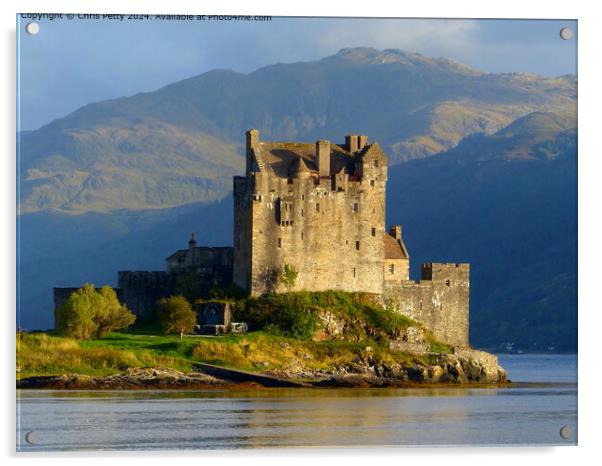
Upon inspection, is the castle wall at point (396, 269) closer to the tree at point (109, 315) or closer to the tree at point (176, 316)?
the tree at point (176, 316)

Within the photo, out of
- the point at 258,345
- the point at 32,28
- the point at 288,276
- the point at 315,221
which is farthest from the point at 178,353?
the point at 32,28

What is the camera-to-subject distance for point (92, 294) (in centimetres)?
8988

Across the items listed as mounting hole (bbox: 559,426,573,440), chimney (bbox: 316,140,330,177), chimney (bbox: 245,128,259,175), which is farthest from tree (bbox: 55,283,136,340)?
mounting hole (bbox: 559,426,573,440)

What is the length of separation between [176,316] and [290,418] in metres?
22.7

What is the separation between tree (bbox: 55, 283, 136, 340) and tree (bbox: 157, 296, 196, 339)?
173 cm

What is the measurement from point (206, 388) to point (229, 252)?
14816mm

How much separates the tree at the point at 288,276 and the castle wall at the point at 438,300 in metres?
5.46

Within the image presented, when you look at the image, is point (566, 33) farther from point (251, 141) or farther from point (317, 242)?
point (317, 242)

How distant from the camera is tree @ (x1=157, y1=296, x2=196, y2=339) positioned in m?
90.2

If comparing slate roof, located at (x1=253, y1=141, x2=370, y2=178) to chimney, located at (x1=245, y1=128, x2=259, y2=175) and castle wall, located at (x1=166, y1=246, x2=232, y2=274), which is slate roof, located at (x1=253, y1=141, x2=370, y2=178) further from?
castle wall, located at (x1=166, y1=246, x2=232, y2=274)

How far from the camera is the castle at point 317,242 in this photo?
9269 cm

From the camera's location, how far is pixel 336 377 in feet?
→ 286
